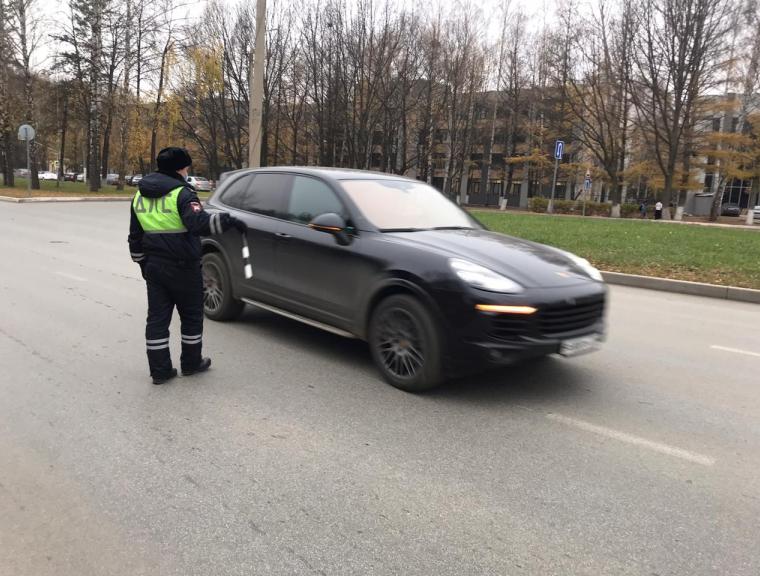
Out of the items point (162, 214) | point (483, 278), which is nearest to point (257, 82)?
point (162, 214)

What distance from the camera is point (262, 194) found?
19.9ft

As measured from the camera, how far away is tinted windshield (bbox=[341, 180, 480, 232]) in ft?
16.6

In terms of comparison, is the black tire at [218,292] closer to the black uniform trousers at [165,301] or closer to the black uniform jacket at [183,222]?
the black uniform trousers at [165,301]

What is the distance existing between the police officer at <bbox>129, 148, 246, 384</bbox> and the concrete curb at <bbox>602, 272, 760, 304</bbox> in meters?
8.21

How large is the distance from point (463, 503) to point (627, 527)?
78cm

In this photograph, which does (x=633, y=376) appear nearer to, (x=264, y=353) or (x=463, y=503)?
(x=463, y=503)

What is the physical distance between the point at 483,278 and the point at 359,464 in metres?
1.62

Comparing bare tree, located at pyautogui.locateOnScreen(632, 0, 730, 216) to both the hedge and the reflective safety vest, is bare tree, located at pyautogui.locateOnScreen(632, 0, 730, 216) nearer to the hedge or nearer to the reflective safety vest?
the hedge

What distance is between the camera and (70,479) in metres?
3.06

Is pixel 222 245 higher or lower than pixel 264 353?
higher

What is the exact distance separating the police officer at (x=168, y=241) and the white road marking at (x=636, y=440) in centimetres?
283

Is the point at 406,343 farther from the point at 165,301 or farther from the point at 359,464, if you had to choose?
the point at 165,301

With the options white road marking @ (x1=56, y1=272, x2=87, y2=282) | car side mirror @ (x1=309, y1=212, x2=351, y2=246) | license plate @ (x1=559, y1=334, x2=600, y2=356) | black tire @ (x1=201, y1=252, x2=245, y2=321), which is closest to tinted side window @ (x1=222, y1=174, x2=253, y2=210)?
black tire @ (x1=201, y1=252, x2=245, y2=321)

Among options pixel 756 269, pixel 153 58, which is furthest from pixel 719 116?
pixel 153 58
